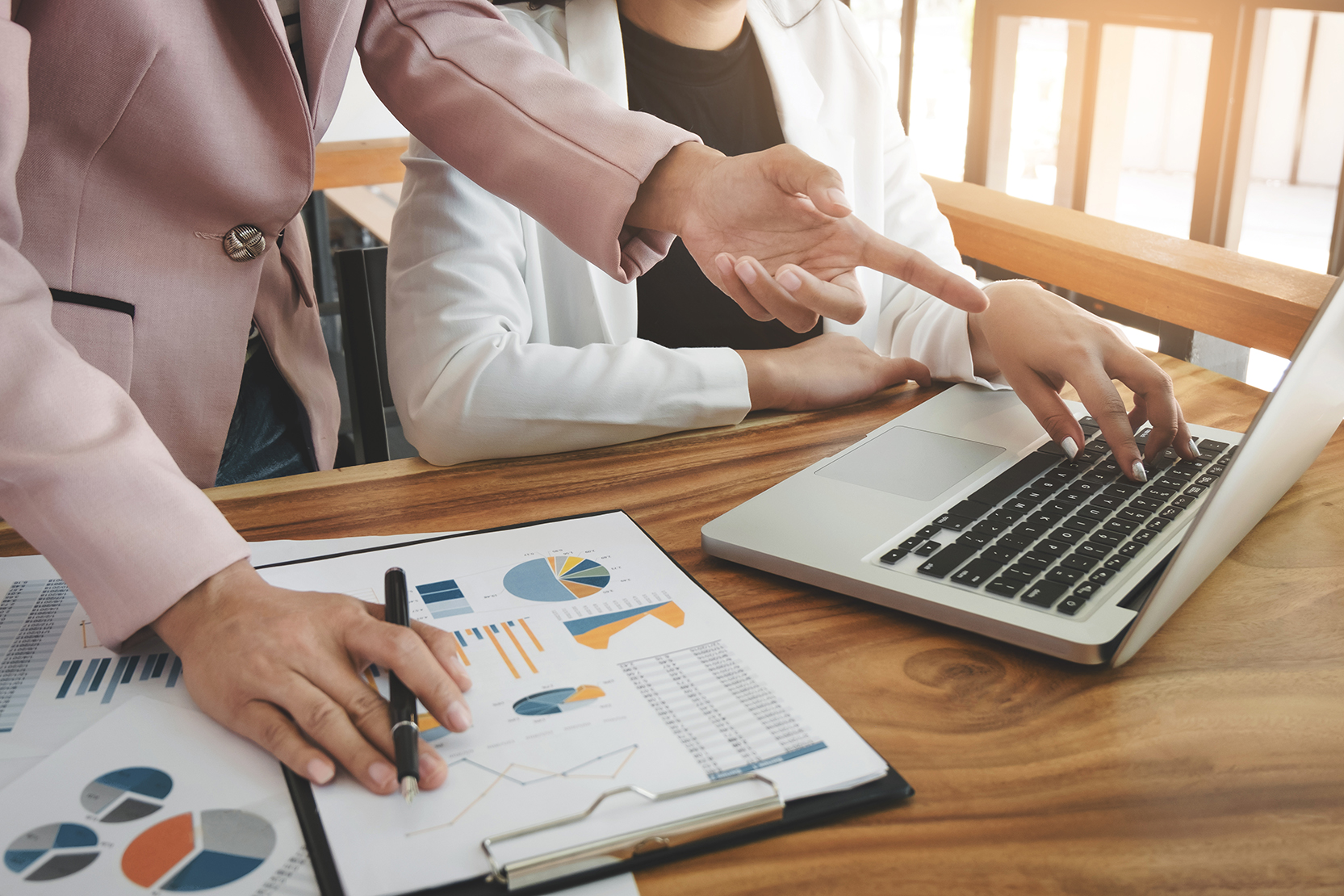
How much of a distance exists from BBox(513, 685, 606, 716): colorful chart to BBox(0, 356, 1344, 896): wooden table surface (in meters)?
0.11

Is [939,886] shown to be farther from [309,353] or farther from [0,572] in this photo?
[309,353]

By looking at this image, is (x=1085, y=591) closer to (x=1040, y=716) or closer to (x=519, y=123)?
(x=1040, y=716)

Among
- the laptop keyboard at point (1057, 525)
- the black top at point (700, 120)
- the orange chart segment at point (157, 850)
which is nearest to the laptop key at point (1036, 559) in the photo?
the laptop keyboard at point (1057, 525)

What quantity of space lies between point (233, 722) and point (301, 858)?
0.33ft

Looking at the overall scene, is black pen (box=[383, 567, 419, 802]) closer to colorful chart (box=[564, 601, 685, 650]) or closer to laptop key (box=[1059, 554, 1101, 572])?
colorful chart (box=[564, 601, 685, 650])

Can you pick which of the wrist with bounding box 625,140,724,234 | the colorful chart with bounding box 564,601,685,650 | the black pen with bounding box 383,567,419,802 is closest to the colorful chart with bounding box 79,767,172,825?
the black pen with bounding box 383,567,419,802

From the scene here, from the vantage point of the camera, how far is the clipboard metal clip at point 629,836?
0.39 m

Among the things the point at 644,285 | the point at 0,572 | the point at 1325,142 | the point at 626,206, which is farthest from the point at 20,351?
the point at 1325,142

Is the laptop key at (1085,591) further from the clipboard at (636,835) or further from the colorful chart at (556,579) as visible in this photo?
the colorful chart at (556,579)

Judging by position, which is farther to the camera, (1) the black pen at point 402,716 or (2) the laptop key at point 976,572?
(2) the laptop key at point 976,572

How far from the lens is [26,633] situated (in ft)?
1.91

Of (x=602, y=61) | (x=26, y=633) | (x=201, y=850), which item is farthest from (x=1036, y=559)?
(x=602, y=61)

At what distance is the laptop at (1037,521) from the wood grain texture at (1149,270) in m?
0.29

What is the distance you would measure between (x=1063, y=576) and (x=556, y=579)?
0.30 meters
